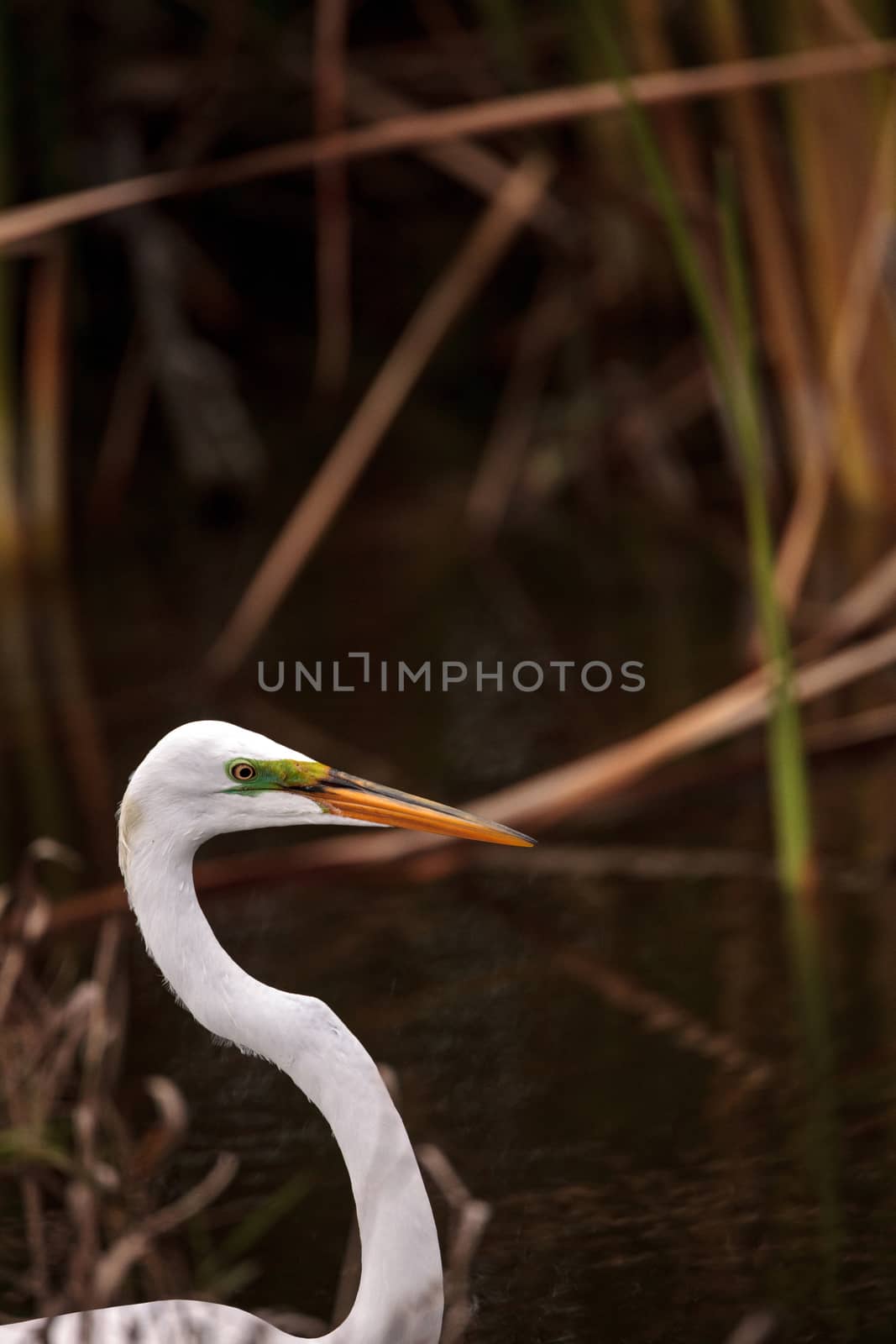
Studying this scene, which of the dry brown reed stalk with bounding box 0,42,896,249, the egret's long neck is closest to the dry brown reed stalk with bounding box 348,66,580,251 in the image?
the dry brown reed stalk with bounding box 0,42,896,249

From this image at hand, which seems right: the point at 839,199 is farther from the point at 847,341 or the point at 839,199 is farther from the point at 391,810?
the point at 391,810

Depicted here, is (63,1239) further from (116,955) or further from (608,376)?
(608,376)

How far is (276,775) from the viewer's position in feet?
5.20

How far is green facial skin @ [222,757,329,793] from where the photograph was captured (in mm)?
1576

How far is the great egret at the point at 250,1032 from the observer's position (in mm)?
1561

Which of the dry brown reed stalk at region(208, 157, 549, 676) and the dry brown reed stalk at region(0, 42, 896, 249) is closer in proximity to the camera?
the dry brown reed stalk at region(0, 42, 896, 249)

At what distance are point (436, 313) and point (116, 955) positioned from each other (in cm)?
165

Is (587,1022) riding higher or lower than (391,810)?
lower

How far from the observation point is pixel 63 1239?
7.07 ft

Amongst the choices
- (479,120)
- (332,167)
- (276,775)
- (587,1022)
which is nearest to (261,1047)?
(276,775)

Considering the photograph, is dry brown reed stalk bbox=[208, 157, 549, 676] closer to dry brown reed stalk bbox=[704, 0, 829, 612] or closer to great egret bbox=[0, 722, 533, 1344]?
dry brown reed stalk bbox=[704, 0, 829, 612]

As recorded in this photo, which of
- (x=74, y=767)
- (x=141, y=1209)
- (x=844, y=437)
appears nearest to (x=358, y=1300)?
(x=141, y=1209)

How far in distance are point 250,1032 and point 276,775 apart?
0.21m

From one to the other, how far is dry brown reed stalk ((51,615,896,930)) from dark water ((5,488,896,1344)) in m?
0.08
